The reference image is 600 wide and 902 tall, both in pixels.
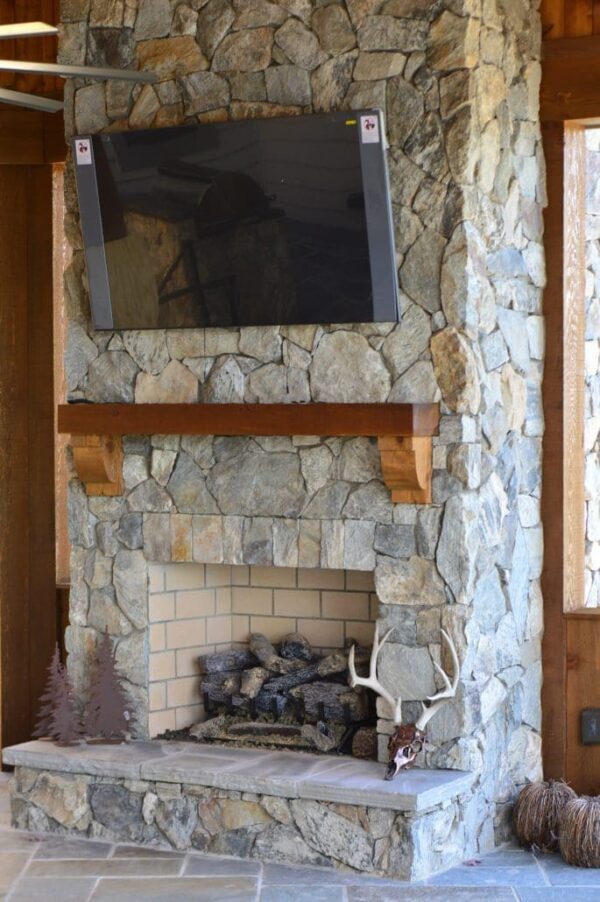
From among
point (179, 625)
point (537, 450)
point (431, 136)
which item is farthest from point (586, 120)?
point (179, 625)

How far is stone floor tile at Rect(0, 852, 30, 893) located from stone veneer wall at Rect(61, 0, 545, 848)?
76 centimetres

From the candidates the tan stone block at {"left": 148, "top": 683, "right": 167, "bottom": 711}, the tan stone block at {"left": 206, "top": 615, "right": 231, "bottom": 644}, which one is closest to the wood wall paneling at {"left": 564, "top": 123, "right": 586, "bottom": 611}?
the tan stone block at {"left": 206, "top": 615, "right": 231, "bottom": 644}

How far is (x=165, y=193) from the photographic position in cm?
520

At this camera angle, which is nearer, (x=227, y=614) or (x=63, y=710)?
(x=63, y=710)

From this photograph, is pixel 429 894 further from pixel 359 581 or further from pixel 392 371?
pixel 392 371

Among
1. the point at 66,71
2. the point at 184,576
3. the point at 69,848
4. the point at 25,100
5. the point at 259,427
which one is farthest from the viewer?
the point at 184,576

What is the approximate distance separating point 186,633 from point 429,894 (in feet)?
5.28

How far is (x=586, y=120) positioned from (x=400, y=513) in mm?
1777

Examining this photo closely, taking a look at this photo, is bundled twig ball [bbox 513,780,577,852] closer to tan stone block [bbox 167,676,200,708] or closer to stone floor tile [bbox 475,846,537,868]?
stone floor tile [bbox 475,846,537,868]

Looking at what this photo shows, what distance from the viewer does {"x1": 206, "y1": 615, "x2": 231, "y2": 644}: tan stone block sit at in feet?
19.2

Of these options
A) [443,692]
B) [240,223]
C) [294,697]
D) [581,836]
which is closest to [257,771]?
[294,697]

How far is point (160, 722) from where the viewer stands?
564 centimetres

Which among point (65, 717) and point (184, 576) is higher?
point (184, 576)

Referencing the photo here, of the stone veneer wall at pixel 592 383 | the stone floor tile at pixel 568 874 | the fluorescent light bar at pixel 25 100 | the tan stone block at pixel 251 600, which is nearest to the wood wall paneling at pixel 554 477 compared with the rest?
the stone veneer wall at pixel 592 383
